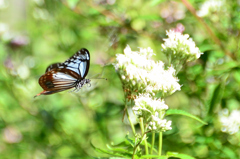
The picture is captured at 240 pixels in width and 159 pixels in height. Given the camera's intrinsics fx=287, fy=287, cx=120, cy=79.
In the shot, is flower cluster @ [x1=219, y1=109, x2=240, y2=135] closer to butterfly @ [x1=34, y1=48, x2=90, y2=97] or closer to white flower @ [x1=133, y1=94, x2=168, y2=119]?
white flower @ [x1=133, y1=94, x2=168, y2=119]

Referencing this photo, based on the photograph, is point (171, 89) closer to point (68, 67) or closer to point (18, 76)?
point (68, 67)

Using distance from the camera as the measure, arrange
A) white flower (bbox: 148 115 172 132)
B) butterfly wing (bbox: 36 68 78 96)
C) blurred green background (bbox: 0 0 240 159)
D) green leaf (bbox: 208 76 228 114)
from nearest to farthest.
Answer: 1. white flower (bbox: 148 115 172 132)
2. green leaf (bbox: 208 76 228 114)
3. blurred green background (bbox: 0 0 240 159)
4. butterfly wing (bbox: 36 68 78 96)

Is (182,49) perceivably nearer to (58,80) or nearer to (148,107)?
(148,107)

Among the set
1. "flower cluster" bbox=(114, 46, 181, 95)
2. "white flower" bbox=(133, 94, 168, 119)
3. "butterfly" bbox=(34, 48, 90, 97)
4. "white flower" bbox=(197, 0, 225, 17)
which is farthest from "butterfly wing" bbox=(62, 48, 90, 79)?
"white flower" bbox=(197, 0, 225, 17)

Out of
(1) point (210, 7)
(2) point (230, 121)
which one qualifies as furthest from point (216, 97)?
(1) point (210, 7)

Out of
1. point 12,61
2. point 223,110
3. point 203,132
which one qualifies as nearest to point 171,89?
point 203,132

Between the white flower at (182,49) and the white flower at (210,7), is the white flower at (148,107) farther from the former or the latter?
the white flower at (210,7)

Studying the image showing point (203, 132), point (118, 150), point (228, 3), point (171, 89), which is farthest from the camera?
point (228, 3)
